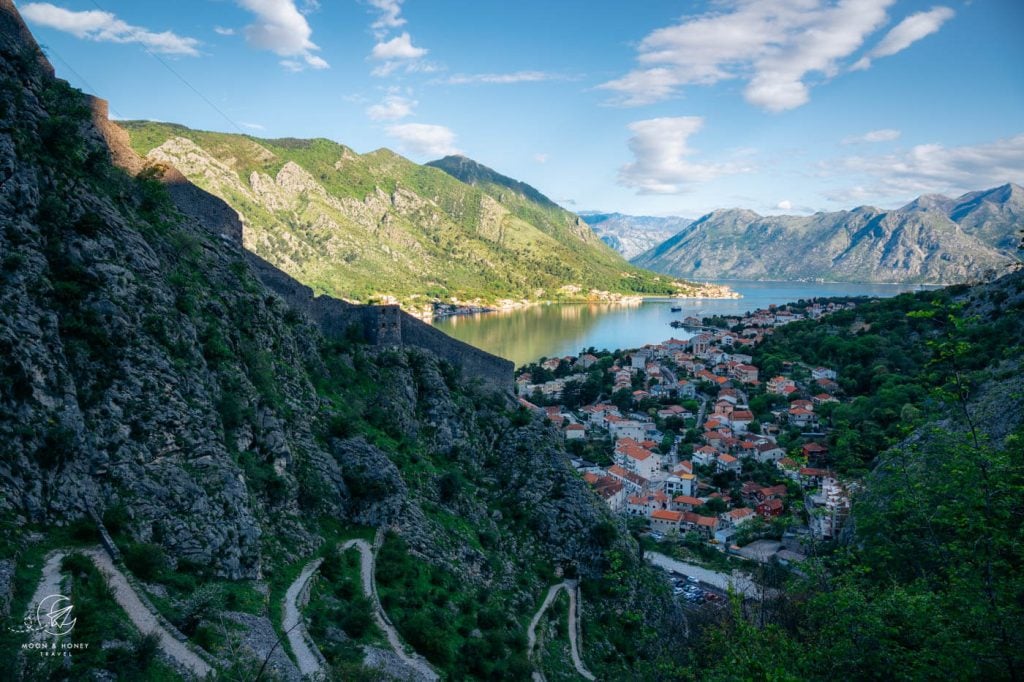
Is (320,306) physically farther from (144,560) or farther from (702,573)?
(702,573)

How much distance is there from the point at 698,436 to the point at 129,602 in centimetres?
4770

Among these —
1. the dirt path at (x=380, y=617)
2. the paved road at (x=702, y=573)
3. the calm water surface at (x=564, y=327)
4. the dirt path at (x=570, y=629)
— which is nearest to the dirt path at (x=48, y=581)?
the dirt path at (x=380, y=617)

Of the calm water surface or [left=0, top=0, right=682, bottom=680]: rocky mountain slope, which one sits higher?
[left=0, top=0, right=682, bottom=680]: rocky mountain slope

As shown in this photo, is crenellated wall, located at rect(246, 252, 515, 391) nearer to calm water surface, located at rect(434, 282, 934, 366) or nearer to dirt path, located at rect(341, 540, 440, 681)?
dirt path, located at rect(341, 540, 440, 681)

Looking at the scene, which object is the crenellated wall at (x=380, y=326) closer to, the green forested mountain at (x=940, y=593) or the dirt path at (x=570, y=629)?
the dirt path at (x=570, y=629)

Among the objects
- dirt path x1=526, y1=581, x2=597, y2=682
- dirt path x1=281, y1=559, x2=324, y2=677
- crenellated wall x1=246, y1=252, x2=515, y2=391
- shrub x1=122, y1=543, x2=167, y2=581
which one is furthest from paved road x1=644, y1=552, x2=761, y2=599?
shrub x1=122, y1=543, x2=167, y2=581

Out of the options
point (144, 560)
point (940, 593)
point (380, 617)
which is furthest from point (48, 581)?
point (940, 593)

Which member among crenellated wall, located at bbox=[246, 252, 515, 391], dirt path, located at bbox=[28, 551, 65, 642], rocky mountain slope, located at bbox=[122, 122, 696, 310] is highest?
rocky mountain slope, located at bbox=[122, 122, 696, 310]

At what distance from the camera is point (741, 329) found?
94.9 metres

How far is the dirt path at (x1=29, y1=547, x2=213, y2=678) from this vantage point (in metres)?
7.25

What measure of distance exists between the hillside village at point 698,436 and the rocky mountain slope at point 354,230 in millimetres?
54483

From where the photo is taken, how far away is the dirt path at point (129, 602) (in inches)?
285

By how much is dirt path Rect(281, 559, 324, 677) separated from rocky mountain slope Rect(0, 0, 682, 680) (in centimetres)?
34

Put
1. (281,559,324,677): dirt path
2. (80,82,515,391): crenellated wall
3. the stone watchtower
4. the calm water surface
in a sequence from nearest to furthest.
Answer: (281,559,324,677): dirt path
(80,82,515,391): crenellated wall
the stone watchtower
the calm water surface
